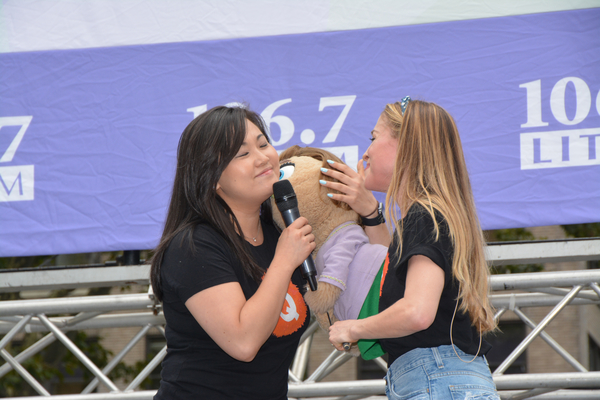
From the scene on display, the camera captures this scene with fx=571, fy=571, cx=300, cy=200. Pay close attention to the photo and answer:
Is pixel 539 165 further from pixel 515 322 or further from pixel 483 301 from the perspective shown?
pixel 515 322

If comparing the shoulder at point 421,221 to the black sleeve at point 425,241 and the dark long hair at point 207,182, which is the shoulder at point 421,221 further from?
the dark long hair at point 207,182

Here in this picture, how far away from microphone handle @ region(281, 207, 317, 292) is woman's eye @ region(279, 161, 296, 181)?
0.35 m

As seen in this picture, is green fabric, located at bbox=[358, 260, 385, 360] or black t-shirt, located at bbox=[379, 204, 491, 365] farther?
green fabric, located at bbox=[358, 260, 385, 360]

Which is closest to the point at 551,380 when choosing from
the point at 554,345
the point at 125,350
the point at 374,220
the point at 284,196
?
the point at 554,345

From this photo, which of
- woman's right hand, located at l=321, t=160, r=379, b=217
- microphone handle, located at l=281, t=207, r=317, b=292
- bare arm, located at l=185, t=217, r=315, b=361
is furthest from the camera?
woman's right hand, located at l=321, t=160, r=379, b=217

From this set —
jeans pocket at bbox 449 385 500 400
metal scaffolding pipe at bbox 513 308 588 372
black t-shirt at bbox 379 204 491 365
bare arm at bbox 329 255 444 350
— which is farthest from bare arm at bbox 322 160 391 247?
metal scaffolding pipe at bbox 513 308 588 372

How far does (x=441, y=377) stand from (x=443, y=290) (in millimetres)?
270

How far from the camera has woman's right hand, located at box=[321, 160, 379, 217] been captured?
7.23 feet

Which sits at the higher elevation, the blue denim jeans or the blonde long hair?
the blonde long hair

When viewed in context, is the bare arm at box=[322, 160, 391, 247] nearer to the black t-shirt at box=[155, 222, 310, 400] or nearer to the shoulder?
the shoulder

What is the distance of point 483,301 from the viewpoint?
1.92 metres

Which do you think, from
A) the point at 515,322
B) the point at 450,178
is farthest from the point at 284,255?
the point at 515,322

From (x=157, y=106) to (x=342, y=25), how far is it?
1.21 metres

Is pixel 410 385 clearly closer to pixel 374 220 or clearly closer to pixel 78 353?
pixel 374 220
